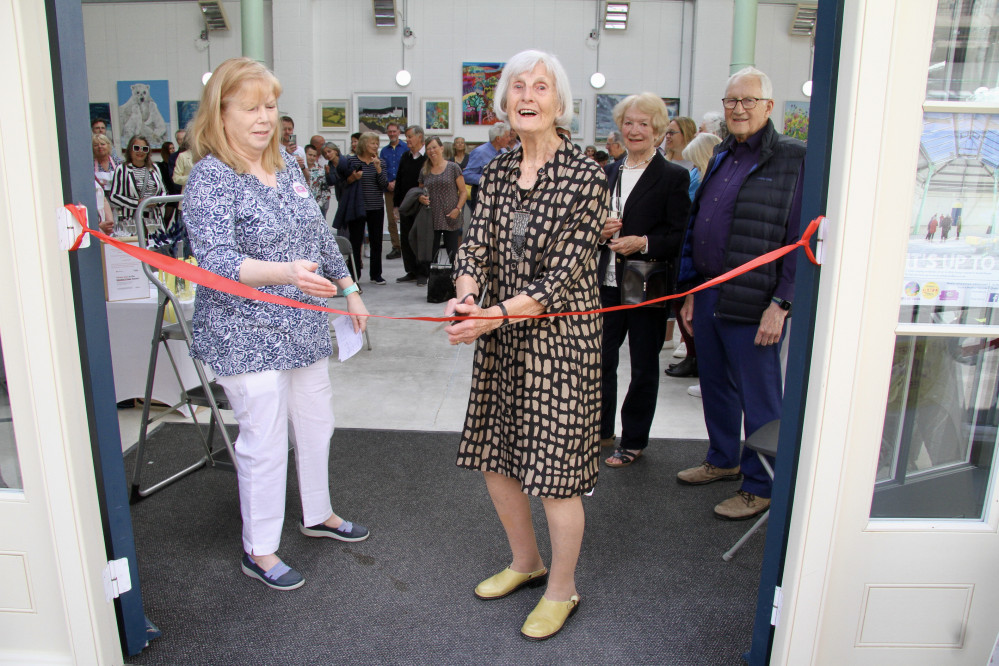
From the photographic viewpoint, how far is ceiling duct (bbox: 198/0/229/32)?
11.8 m

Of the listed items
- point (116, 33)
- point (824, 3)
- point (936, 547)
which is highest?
point (116, 33)

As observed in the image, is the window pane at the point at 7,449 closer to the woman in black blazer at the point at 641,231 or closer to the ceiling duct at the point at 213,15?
the woman in black blazer at the point at 641,231

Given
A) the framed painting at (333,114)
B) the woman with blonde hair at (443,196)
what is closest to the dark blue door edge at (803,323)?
the woman with blonde hair at (443,196)

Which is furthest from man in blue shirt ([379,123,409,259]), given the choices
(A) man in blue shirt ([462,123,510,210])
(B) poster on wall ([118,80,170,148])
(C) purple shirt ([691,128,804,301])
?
(C) purple shirt ([691,128,804,301])

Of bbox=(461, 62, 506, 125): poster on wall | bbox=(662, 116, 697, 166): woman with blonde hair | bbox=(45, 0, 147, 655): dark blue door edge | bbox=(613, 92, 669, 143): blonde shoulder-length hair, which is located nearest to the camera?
bbox=(45, 0, 147, 655): dark blue door edge

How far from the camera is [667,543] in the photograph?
2.75m

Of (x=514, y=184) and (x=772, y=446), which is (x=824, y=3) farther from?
(x=772, y=446)

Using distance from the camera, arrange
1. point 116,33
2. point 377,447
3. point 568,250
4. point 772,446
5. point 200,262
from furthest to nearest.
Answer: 1. point 116,33
2. point 377,447
3. point 772,446
4. point 200,262
5. point 568,250

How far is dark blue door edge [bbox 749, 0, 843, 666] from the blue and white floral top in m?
1.50

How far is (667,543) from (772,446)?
65cm

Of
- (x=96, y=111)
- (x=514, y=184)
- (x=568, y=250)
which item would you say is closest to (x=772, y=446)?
(x=568, y=250)

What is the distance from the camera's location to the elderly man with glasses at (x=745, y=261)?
2645 mm

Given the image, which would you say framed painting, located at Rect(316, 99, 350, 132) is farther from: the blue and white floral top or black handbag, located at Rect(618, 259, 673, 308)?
the blue and white floral top

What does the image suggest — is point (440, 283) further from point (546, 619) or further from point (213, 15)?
point (213, 15)
